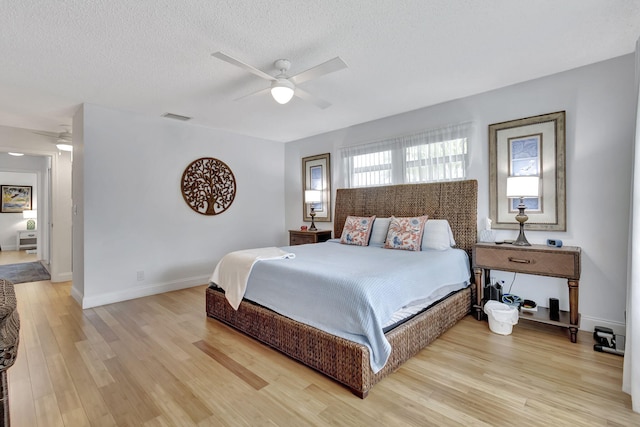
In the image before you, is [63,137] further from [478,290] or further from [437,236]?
[478,290]

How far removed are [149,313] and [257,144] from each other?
3.21 metres

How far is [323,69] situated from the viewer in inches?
90.7

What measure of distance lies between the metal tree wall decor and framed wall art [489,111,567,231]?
3.76m

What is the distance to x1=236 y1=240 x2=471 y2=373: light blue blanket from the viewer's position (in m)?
1.96

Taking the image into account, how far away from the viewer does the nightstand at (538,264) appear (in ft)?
8.59

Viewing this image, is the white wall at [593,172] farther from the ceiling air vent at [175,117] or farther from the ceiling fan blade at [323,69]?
the ceiling air vent at [175,117]

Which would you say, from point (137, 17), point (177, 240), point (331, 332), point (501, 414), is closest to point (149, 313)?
point (177, 240)

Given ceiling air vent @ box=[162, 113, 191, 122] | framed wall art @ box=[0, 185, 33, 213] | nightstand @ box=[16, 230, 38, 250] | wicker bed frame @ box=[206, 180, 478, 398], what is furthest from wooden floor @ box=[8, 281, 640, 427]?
framed wall art @ box=[0, 185, 33, 213]

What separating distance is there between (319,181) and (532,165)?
308 cm

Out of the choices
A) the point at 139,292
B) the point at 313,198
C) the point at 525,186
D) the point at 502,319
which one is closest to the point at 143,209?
the point at 139,292

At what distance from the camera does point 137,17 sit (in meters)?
2.02

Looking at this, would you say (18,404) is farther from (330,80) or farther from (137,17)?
(330,80)

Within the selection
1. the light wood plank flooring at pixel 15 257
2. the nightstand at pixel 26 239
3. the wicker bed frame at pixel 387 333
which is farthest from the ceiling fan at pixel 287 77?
the nightstand at pixel 26 239

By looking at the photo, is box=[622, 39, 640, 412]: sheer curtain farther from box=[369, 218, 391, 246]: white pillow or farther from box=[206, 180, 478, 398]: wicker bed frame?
box=[369, 218, 391, 246]: white pillow
